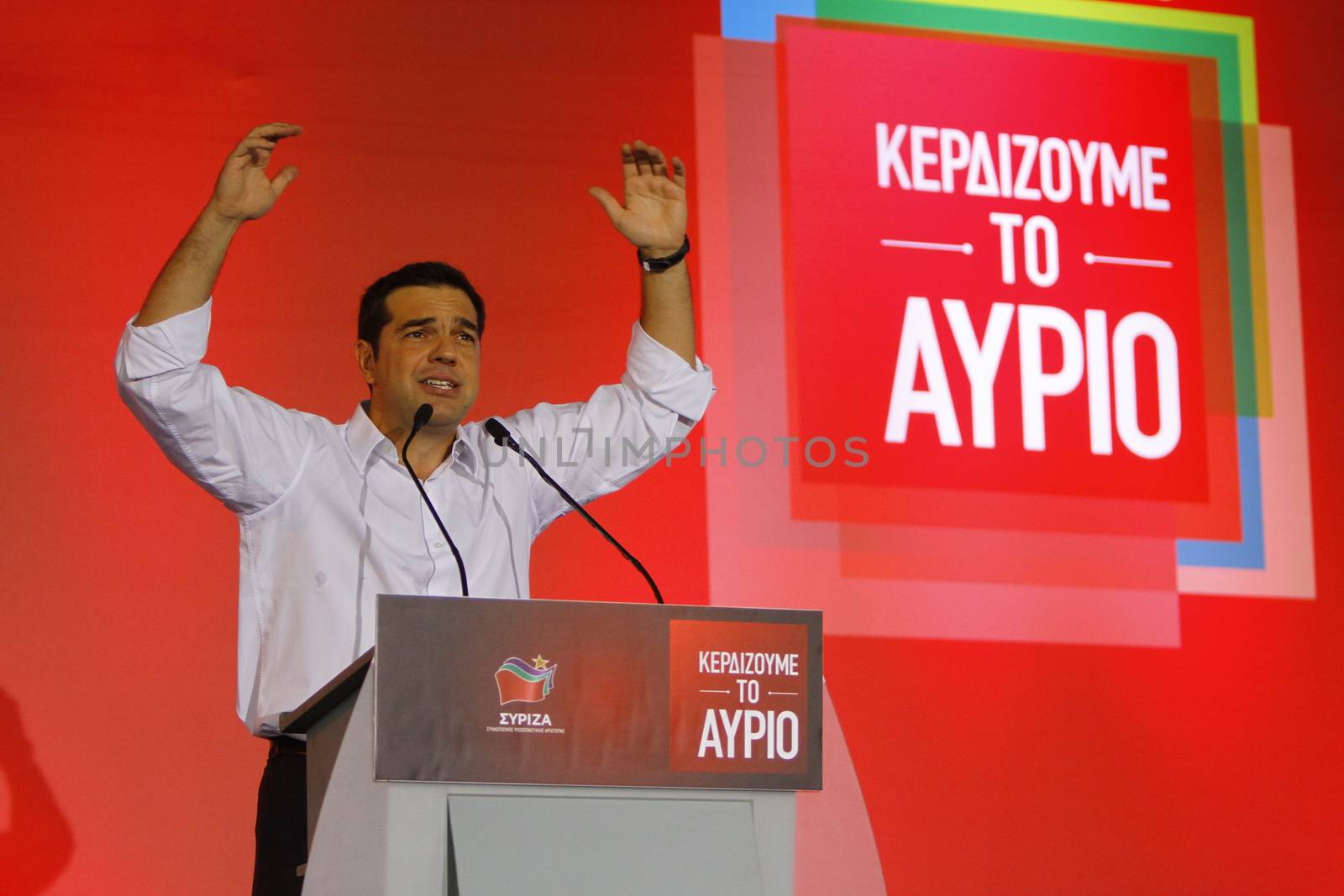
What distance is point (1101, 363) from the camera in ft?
12.2

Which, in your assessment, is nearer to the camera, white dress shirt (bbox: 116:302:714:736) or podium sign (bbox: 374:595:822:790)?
podium sign (bbox: 374:595:822:790)

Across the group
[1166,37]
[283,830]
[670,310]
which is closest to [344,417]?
[670,310]

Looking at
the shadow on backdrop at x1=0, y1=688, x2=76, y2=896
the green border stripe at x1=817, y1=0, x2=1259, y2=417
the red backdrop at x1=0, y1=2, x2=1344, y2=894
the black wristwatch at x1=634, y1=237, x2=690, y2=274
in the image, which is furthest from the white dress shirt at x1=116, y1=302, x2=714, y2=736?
the green border stripe at x1=817, y1=0, x2=1259, y2=417

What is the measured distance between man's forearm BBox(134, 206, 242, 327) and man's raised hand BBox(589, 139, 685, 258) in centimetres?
60

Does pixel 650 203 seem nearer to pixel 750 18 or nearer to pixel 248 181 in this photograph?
pixel 248 181

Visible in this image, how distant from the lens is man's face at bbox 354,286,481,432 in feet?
8.18

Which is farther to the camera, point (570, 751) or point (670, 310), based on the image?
point (670, 310)

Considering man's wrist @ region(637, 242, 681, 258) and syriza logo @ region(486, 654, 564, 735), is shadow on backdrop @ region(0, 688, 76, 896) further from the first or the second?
syriza logo @ region(486, 654, 564, 735)

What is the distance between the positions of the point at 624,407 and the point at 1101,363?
1.55 metres

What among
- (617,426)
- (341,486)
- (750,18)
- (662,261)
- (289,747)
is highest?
(750,18)

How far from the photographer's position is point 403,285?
2664mm

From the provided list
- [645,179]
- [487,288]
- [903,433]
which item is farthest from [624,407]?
[903,433]

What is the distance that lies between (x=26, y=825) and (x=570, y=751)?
1.85 m

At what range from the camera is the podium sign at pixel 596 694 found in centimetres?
143
